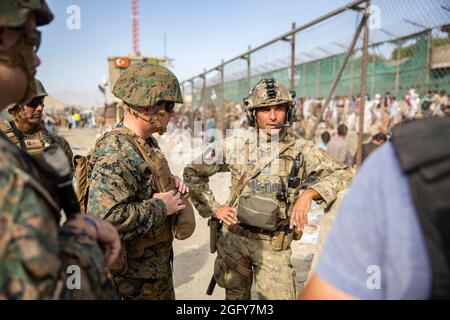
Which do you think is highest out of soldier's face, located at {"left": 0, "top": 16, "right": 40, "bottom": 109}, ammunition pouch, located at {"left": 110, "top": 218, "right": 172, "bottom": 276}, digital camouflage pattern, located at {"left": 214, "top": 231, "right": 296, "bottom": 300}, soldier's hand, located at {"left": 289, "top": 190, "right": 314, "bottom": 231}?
soldier's face, located at {"left": 0, "top": 16, "right": 40, "bottom": 109}

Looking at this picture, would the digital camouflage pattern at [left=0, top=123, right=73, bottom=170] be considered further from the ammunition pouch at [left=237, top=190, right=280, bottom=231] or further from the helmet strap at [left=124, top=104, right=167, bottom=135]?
the ammunition pouch at [left=237, top=190, right=280, bottom=231]

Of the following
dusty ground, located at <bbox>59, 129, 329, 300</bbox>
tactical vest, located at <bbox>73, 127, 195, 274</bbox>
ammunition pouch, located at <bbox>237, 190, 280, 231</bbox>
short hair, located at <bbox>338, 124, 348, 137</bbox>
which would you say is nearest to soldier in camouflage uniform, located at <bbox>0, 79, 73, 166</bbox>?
tactical vest, located at <bbox>73, 127, 195, 274</bbox>

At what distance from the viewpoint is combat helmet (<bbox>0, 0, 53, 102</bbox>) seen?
0.85m

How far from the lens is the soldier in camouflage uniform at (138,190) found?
1755mm

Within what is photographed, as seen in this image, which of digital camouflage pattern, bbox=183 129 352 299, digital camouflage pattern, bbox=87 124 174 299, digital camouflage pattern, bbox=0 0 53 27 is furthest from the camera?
digital camouflage pattern, bbox=183 129 352 299

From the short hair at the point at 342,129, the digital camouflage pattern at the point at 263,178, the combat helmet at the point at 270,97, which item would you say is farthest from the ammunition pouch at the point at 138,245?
the short hair at the point at 342,129

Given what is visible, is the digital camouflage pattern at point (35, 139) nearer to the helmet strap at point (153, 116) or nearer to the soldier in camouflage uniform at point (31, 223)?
the helmet strap at point (153, 116)

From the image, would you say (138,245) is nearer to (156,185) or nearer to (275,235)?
(156,185)

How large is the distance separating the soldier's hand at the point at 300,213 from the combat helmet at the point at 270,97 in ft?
2.33

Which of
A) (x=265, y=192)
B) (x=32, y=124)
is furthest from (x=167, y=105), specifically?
(x=32, y=124)

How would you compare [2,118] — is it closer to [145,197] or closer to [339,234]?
[145,197]

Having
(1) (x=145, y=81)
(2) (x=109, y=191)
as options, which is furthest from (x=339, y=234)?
(1) (x=145, y=81)

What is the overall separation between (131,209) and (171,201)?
290mm
